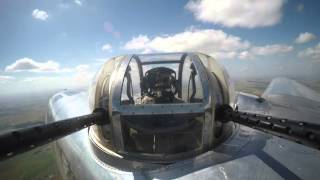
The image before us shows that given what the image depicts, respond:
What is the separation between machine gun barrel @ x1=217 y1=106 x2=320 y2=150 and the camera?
2.15 metres

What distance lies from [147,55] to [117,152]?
2.35m

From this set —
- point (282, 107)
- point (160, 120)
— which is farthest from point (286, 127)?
point (282, 107)

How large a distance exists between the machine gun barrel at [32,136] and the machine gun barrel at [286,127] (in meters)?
2.19

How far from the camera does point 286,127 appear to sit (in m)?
2.48

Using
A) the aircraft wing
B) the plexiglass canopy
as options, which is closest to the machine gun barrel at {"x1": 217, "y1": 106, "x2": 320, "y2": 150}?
the plexiglass canopy

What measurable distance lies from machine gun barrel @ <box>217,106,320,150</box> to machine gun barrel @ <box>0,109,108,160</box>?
86.3 inches

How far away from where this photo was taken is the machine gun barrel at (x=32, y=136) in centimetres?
191

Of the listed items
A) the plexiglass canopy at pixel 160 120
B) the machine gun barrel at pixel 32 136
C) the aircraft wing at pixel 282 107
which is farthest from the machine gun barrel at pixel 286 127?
the aircraft wing at pixel 282 107

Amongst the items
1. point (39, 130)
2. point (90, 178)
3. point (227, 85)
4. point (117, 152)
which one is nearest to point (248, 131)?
point (227, 85)

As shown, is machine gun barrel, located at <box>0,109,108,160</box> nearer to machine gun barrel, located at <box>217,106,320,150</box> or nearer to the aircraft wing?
machine gun barrel, located at <box>217,106,320,150</box>

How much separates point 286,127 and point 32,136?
100 inches

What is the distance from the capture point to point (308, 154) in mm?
3611

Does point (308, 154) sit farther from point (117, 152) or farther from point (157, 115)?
point (117, 152)

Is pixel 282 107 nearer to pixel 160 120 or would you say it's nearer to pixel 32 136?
pixel 160 120
